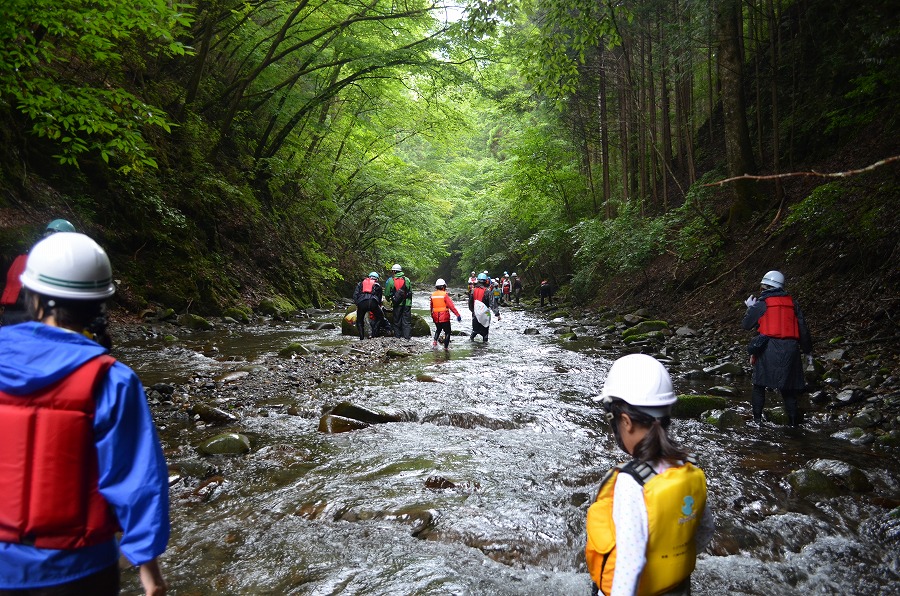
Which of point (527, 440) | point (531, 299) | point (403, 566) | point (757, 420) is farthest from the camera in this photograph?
point (531, 299)

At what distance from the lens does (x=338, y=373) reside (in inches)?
384

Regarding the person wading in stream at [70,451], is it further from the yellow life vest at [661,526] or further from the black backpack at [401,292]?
the black backpack at [401,292]

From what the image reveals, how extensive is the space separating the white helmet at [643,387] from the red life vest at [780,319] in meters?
5.55

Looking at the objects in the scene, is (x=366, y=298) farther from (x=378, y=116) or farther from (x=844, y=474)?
(x=844, y=474)

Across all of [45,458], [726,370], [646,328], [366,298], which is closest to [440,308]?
[366,298]

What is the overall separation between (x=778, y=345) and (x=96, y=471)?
7.16 metres

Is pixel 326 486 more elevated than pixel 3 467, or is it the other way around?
pixel 3 467

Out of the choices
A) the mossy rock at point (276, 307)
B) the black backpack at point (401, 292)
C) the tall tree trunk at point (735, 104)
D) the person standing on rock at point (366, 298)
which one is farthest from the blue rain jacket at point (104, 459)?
the mossy rock at point (276, 307)

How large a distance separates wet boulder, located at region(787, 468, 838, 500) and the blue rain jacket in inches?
204

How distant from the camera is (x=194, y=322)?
13.0 metres

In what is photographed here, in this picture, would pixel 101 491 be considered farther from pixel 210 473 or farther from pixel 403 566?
pixel 210 473

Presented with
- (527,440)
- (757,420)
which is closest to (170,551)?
(527,440)

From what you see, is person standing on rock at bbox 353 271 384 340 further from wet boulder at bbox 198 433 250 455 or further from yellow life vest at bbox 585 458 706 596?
yellow life vest at bbox 585 458 706 596

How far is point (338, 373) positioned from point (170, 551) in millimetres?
6146
